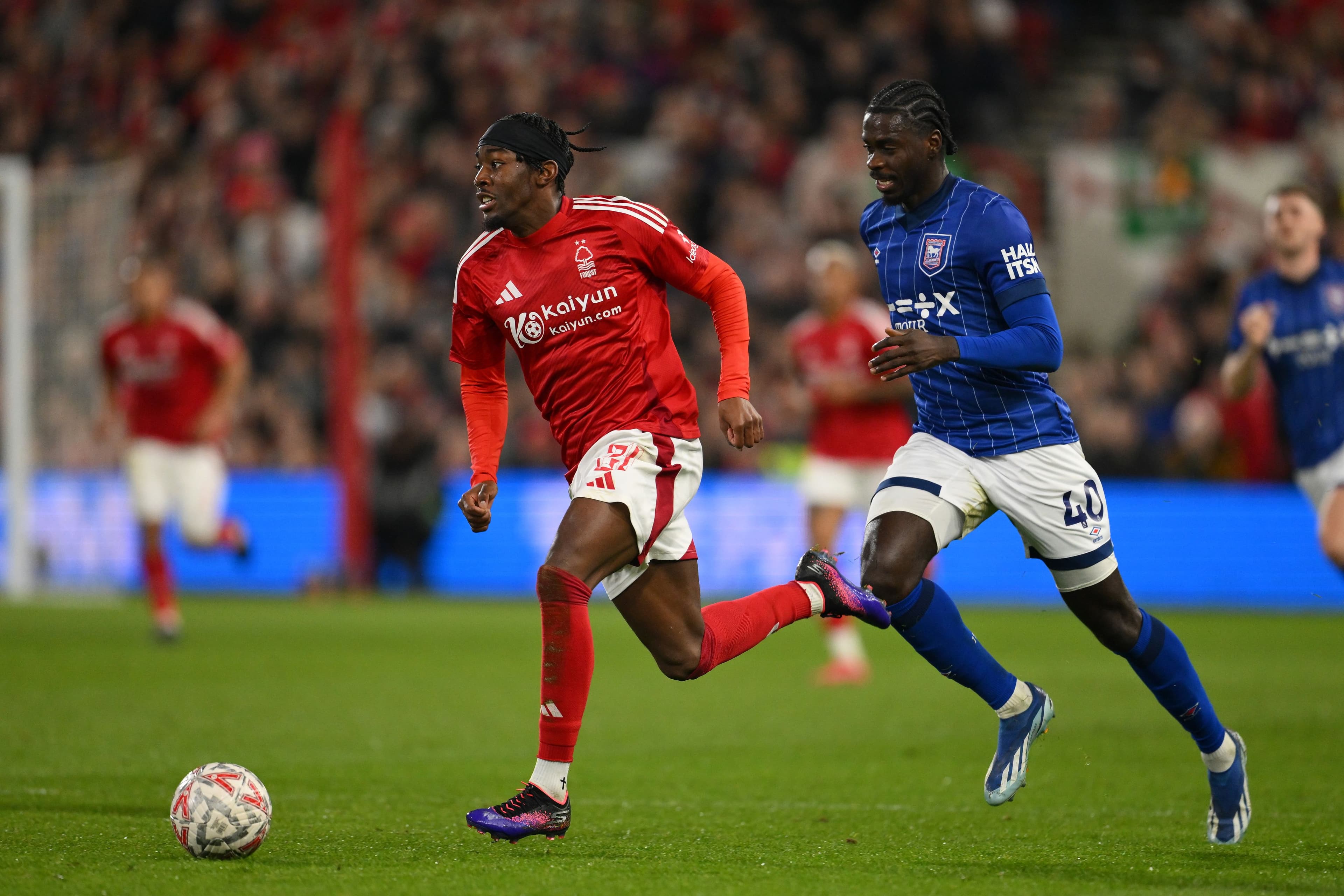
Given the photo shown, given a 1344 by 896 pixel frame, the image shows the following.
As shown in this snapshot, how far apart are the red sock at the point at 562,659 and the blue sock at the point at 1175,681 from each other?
1.76 metres

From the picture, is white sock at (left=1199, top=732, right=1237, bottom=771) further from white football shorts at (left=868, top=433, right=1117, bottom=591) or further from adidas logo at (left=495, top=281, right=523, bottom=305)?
adidas logo at (left=495, top=281, right=523, bottom=305)

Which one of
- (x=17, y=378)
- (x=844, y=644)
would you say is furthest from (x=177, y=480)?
(x=844, y=644)

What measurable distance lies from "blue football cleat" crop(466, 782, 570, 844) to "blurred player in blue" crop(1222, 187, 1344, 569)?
3.93 metres

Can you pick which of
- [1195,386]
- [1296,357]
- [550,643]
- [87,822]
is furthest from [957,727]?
[1195,386]

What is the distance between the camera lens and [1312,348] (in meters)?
7.50

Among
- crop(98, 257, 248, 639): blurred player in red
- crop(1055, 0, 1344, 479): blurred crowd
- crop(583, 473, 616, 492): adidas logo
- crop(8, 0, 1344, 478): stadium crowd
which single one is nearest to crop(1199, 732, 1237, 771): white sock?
crop(583, 473, 616, 492): adidas logo

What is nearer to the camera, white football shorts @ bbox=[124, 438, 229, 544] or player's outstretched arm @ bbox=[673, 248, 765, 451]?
player's outstretched arm @ bbox=[673, 248, 765, 451]

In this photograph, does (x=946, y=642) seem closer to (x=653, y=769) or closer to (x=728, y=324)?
(x=728, y=324)

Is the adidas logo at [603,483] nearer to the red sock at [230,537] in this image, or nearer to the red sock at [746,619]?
the red sock at [746,619]

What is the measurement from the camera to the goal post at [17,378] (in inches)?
599

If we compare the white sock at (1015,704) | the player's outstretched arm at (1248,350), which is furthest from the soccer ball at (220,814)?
the player's outstretched arm at (1248,350)

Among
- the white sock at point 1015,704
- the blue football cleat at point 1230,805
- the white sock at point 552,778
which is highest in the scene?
the white sock at point 1015,704

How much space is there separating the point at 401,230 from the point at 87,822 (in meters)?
14.3

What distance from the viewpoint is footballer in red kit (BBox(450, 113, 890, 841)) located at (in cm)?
504
